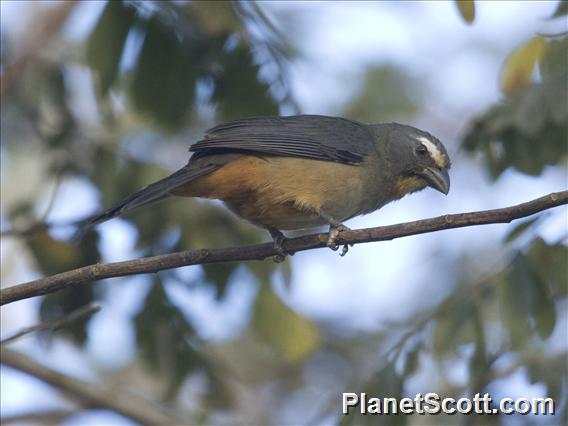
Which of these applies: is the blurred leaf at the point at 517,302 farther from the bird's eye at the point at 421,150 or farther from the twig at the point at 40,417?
the twig at the point at 40,417

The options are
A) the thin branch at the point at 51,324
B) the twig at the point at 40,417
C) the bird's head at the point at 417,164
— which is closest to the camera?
the thin branch at the point at 51,324

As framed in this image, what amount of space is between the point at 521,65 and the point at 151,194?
2482 mm

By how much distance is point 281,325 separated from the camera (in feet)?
18.6

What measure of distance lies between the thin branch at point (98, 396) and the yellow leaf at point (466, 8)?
322 centimetres

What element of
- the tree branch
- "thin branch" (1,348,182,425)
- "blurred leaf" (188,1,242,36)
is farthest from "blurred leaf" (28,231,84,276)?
"blurred leaf" (188,1,242,36)

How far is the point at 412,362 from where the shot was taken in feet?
15.9

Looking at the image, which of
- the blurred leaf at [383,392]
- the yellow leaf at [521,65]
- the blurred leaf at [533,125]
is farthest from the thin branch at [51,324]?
the yellow leaf at [521,65]

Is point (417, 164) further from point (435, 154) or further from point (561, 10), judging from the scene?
point (561, 10)

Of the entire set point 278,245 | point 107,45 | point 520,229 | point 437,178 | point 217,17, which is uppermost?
point 217,17

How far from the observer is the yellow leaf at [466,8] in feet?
13.4

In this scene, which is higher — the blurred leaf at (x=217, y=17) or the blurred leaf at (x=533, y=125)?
the blurred leaf at (x=217, y=17)

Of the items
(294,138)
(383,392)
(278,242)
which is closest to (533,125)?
(294,138)

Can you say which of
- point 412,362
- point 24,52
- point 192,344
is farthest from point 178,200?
point 412,362

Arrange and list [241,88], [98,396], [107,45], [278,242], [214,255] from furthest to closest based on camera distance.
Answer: [98,396], [241,88], [107,45], [278,242], [214,255]
